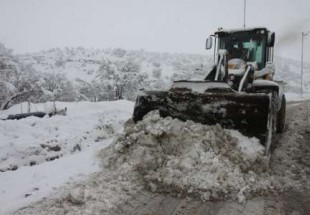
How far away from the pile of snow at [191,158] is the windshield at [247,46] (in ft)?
10.3

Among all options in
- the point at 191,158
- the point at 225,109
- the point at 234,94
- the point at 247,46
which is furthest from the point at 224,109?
the point at 247,46

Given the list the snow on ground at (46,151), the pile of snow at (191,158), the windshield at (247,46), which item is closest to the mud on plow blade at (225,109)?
the pile of snow at (191,158)

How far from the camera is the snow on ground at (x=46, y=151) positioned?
521 cm

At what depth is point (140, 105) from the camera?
7.56 m

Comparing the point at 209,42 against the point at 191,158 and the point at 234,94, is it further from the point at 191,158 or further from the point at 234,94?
the point at 191,158

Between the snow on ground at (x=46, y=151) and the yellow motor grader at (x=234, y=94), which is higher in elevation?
the yellow motor grader at (x=234, y=94)

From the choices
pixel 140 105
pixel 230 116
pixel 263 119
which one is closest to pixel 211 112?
pixel 230 116

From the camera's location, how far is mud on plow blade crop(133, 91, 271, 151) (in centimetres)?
615

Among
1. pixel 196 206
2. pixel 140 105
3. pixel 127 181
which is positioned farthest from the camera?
pixel 140 105

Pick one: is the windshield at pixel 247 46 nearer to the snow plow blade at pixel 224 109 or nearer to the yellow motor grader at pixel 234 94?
the yellow motor grader at pixel 234 94

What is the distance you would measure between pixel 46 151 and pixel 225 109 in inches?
150

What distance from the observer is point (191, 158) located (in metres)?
5.56

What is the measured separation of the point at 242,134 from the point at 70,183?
301 centimetres

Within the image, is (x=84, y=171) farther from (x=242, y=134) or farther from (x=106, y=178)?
(x=242, y=134)
